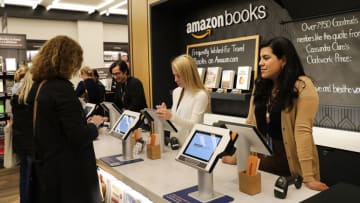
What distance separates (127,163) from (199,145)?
0.78 m

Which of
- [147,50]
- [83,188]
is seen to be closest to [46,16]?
[147,50]

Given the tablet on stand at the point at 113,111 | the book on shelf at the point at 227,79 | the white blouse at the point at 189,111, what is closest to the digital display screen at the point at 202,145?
the white blouse at the point at 189,111

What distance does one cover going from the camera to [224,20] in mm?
3963

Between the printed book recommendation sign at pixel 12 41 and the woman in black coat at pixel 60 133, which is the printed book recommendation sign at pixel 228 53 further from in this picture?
the printed book recommendation sign at pixel 12 41

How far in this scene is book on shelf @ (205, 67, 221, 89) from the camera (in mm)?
3877

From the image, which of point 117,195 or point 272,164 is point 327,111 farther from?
point 117,195

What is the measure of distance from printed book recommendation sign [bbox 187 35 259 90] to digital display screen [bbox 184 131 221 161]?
2.10 m

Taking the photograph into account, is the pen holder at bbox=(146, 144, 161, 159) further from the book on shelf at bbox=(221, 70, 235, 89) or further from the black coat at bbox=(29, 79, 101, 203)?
the book on shelf at bbox=(221, 70, 235, 89)

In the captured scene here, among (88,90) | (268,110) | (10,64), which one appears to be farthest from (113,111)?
(10,64)

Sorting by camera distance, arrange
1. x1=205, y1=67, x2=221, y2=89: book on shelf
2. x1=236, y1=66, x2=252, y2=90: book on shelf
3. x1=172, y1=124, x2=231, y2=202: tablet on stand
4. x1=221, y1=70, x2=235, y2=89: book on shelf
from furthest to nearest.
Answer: x1=205, y1=67, x2=221, y2=89: book on shelf, x1=221, y1=70, x2=235, y2=89: book on shelf, x1=236, y1=66, x2=252, y2=90: book on shelf, x1=172, y1=124, x2=231, y2=202: tablet on stand

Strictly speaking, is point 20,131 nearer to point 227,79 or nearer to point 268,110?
point 268,110

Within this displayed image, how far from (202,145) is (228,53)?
2.55 m

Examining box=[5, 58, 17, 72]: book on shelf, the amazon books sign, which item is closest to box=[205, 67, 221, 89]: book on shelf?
the amazon books sign

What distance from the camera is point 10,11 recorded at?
7.75 m
